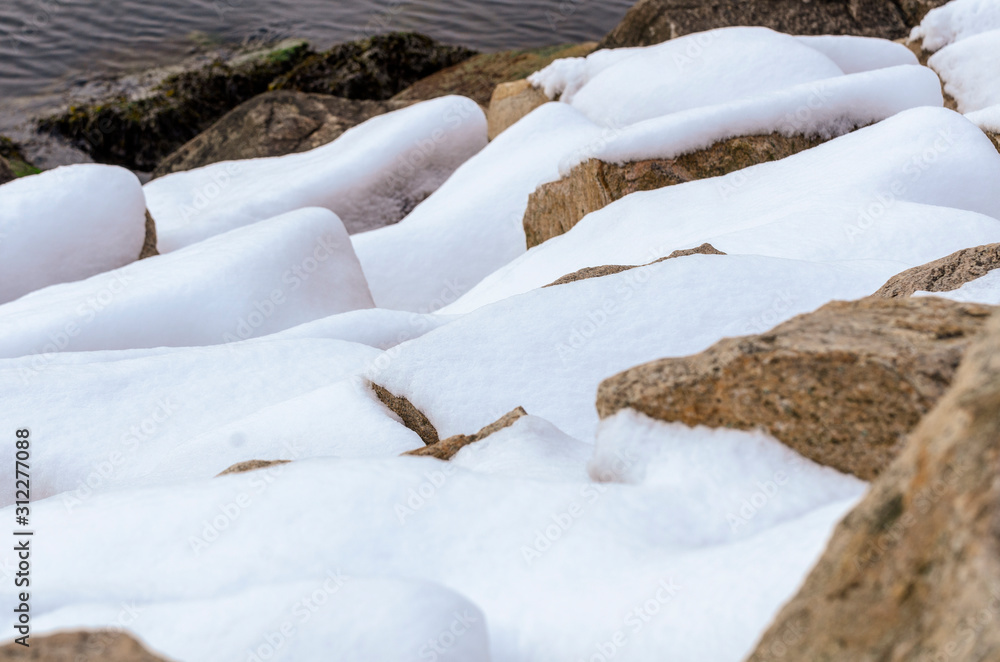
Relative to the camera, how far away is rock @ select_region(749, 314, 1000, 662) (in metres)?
1.04

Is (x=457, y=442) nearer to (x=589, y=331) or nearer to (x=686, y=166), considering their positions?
(x=589, y=331)

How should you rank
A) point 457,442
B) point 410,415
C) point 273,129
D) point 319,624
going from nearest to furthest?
point 319,624
point 457,442
point 410,415
point 273,129

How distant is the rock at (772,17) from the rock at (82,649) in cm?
815

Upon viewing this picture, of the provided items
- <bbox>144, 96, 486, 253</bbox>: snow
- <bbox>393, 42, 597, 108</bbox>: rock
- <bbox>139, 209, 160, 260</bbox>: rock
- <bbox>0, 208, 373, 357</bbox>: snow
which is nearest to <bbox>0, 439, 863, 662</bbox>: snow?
<bbox>0, 208, 373, 357</bbox>: snow

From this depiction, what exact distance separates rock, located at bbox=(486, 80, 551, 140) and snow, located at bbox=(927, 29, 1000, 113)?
3534mm

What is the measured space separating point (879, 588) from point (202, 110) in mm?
12865

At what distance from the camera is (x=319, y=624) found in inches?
59.4

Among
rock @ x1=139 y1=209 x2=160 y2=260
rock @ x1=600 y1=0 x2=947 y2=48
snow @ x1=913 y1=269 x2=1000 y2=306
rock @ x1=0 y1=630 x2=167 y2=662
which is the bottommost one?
rock @ x1=139 y1=209 x2=160 y2=260

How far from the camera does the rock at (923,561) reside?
104cm

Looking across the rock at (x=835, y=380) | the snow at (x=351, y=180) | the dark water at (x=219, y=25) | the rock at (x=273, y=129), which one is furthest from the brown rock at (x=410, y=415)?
the dark water at (x=219, y=25)

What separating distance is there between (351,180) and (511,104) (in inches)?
78.1

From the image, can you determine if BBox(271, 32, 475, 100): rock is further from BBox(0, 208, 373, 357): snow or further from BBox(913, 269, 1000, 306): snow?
BBox(913, 269, 1000, 306): snow

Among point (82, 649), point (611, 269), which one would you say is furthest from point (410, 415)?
point (82, 649)

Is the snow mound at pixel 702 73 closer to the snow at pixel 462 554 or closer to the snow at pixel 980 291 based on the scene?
the snow at pixel 980 291
